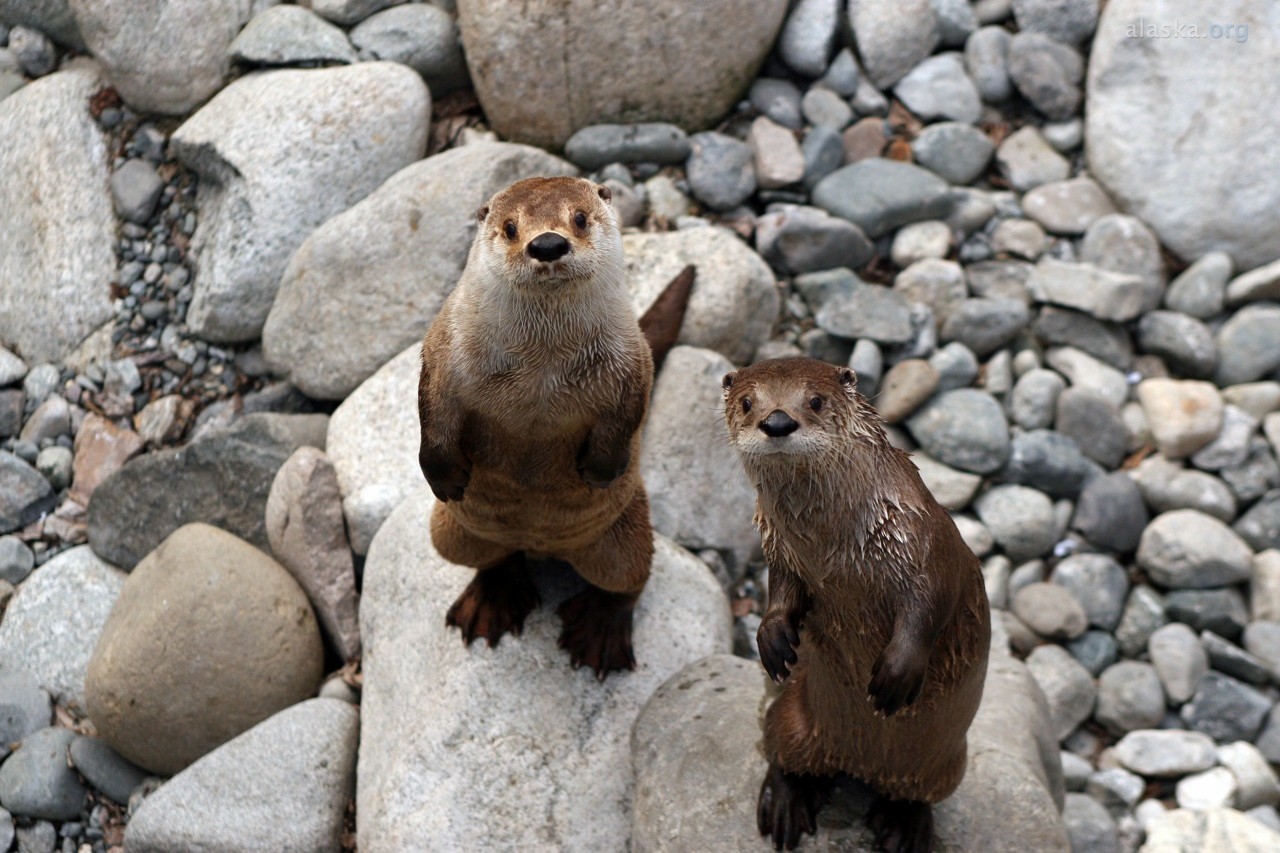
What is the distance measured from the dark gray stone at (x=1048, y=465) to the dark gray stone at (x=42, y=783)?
354cm

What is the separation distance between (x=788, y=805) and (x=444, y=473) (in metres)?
1.21

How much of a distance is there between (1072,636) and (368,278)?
119 inches

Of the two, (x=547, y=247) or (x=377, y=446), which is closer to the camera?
(x=547, y=247)

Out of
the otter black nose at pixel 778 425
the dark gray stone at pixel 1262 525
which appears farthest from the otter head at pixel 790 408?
the dark gray stone at pixel 1262 525

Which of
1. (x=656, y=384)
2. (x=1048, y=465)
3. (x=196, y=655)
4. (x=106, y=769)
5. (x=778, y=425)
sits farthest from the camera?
(x=1048, y=465)

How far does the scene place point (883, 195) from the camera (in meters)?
5.11

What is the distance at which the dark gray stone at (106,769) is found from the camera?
4.05 m

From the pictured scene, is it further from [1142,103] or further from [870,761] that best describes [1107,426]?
[870,761]

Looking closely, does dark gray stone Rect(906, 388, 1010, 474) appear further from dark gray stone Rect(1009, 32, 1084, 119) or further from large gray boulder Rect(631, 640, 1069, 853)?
dark gray stone Rect(1009, 32, 1084, 119)

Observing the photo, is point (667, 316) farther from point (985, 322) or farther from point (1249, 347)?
point (1249, 347)

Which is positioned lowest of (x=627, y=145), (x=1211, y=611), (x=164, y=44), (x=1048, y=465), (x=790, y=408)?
(x=1211, y=611)

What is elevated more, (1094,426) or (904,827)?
(904,827)

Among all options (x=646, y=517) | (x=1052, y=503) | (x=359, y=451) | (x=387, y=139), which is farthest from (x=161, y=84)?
(x=1052, y=503)

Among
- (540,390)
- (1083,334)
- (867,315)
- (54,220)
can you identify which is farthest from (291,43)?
(1083,334)
